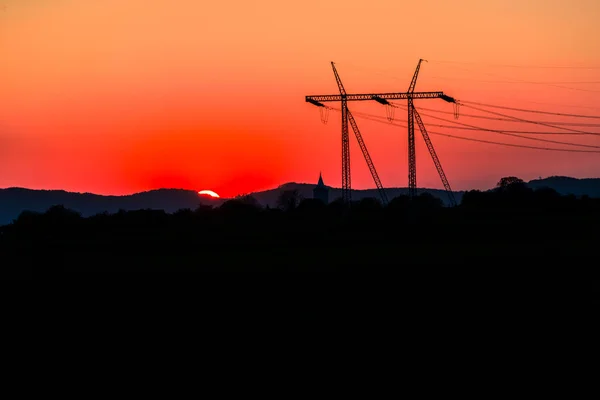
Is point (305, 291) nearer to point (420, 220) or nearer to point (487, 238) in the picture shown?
point (487, 238)

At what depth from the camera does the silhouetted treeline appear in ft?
249

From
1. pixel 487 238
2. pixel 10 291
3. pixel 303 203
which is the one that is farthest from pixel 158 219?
pixel 10 291

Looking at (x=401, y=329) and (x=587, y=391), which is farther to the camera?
(x=401, y=329)

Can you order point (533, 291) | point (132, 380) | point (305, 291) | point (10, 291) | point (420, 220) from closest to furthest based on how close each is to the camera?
point (132, 380) < point (533, 291) < point (305, 291) < point (10, 291) < point (420, 220)

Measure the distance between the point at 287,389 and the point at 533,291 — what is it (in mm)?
23349

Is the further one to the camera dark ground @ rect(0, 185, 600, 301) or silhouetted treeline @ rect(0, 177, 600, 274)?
silhouetted treeline @ rect(0, 177, 600, 274)

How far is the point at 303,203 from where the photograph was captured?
17938cm

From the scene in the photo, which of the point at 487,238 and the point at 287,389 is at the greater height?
the point at 487,238

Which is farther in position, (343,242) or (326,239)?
(326,239)

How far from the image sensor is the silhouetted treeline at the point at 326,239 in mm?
75938

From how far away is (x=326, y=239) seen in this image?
335 ft

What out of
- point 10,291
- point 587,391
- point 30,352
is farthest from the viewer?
point 10,291

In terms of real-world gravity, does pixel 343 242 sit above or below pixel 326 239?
below

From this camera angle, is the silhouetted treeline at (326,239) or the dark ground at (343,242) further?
the silhouetted treeline at (326,239)
